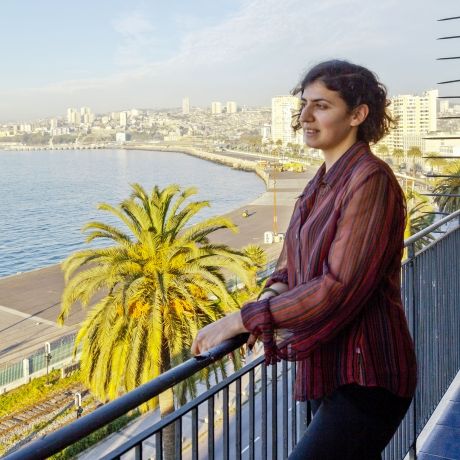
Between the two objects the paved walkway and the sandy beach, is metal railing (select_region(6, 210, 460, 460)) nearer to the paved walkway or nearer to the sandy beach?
the paved walkway

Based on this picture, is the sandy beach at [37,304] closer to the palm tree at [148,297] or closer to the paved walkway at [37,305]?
the paved walkway at [37,305]

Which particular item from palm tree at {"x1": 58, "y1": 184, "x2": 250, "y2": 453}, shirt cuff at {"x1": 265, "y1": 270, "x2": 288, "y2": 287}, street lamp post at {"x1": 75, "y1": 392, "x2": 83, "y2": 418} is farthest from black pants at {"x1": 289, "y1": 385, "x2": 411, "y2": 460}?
street lamp post at {"x1": 75, "y1": 392, "x2": 83, "y2": 418}

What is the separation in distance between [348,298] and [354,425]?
0.90 feet

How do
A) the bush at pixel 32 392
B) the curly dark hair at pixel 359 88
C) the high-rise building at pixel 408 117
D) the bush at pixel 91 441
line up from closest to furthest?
1. the curly dark hair at pixel 359 88
2. the high-rise building at pixel 408 117
3. the bush at pixel 91 441
4. the bush at pixel 32 392

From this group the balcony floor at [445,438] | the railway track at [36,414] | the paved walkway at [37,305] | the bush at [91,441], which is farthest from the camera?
the paved walkway at [37,305]

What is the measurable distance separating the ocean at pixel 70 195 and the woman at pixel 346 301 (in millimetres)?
47428

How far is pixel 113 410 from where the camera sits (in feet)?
3.49

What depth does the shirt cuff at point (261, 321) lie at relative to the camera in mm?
1241

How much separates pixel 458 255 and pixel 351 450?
2.38 metres

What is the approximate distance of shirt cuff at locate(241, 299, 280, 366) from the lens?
1241 mm

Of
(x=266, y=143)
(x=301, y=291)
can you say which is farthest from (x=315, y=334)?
(x=266, y=143)

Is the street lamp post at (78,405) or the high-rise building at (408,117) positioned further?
the street lamp post at (78,405)

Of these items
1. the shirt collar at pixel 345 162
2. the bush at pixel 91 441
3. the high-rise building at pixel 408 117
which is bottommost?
the bush at pixel 91 441

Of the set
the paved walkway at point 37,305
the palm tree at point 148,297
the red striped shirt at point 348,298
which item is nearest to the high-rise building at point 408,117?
the red striped shirt at point 348,298
